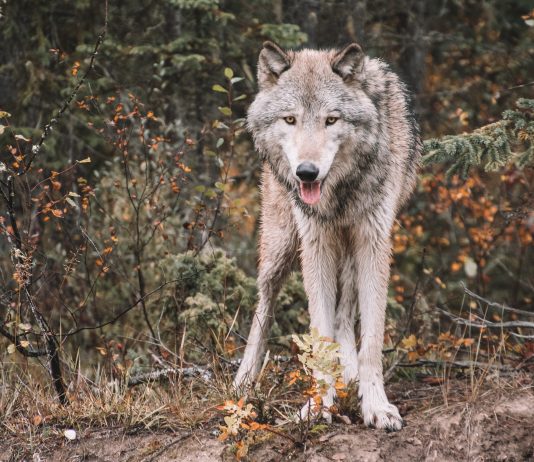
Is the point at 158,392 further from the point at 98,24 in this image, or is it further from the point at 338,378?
the point at 98,24

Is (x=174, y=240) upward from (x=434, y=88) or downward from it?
downward

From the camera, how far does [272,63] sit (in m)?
4.77

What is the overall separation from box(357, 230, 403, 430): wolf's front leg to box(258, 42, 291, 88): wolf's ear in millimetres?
1303

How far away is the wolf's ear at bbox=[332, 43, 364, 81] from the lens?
4.59m

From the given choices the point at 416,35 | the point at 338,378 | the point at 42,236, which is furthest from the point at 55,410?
the point at 416,35

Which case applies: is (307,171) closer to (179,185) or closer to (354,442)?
(354,442)

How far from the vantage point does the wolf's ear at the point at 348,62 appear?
4594 millimetres

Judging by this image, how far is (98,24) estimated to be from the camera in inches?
319

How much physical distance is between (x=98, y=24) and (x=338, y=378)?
5812mm

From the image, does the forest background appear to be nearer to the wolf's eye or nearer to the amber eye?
the wolf's eye

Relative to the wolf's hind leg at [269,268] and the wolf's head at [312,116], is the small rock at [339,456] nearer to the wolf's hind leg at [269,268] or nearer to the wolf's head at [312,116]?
the wolf's hind leg at [269,268]

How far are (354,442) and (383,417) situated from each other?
29 cm

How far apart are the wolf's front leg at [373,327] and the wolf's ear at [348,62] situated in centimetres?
113

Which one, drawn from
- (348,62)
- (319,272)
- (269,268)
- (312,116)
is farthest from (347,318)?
(348,62)
